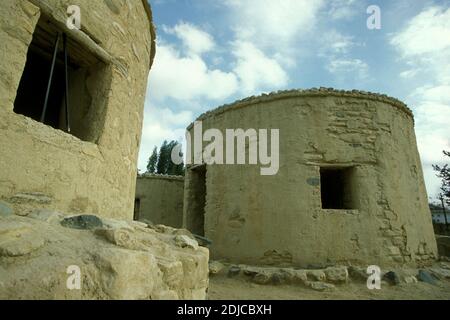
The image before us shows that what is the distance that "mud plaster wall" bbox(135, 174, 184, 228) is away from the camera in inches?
416

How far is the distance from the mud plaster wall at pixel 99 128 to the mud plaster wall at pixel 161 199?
7.51 meters

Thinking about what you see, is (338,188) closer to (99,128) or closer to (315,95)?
Result: (315,95)

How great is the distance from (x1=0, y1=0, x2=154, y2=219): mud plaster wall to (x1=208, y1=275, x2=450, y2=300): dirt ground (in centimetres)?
224

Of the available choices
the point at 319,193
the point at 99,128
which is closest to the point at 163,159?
the point at 319,193

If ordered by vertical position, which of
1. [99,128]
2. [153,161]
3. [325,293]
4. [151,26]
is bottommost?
[325,293]

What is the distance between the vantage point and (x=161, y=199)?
421 inches

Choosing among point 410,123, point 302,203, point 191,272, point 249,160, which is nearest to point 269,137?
point 249,160

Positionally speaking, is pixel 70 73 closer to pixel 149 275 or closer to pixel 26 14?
pixel 26 14

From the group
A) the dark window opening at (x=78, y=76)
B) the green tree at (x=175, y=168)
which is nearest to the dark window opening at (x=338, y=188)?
the dark window opening at (x=78, y=76)

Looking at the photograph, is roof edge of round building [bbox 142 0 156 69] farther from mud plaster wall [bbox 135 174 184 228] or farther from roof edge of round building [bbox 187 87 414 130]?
mud plaster wall [bbox 135 174 184 228]

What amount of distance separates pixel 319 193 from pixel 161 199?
6.72m

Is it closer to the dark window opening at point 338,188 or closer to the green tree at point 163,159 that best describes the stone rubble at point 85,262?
the dark window opening at point 338,188

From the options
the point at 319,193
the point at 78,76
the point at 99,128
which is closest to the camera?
the point at 99,128

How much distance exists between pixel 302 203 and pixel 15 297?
4.86 meters
